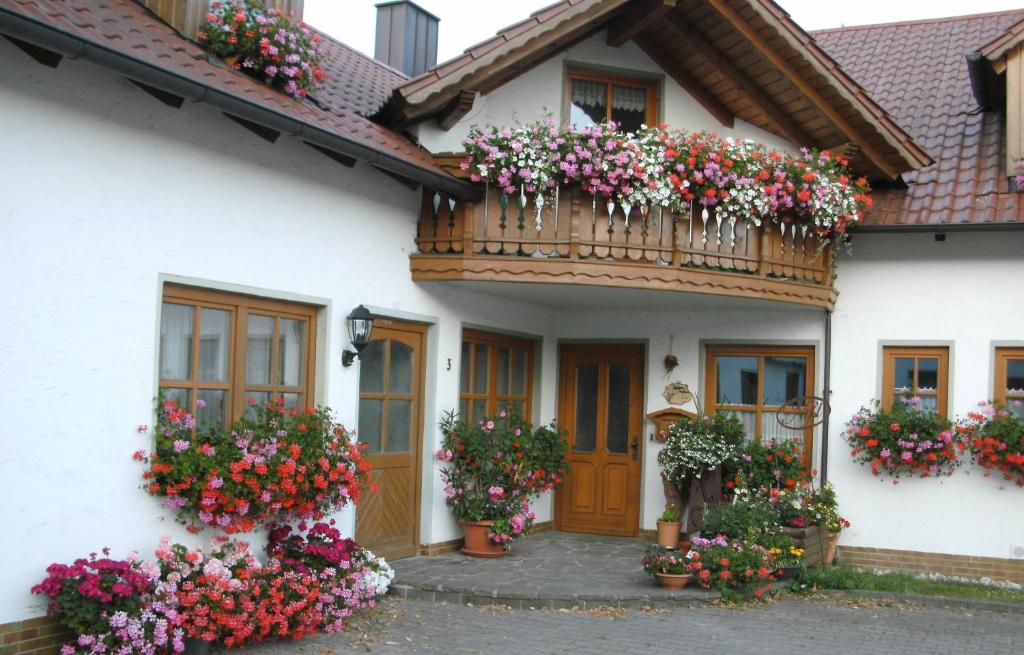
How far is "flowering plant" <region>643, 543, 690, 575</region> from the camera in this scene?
29.6 ft

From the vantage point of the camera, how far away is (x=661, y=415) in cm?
1195

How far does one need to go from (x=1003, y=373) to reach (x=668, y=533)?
3693 mm

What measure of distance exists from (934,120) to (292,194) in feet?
25.8

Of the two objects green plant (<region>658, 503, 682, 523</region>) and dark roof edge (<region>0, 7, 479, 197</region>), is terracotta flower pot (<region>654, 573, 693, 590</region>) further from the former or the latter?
dark roof edge (<region>0, 7, 479, 197</region>)

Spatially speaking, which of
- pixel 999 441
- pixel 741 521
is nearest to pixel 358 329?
pixel 741 521

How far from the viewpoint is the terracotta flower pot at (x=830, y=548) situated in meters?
10.6

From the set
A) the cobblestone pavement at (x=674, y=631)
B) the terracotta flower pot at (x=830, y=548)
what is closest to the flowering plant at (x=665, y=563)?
the cobblestone pavement at (x=674, y=631)

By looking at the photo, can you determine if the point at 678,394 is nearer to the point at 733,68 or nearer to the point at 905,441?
the point at 905,441

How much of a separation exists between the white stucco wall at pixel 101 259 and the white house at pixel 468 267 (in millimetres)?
19

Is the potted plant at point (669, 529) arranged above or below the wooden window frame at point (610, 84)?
below

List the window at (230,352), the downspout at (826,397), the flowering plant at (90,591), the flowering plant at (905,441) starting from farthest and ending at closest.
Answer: the downspout at (826,397) → the flowering plant at (905,441) → the window at (230,352) → the flowering plant at (90,591)

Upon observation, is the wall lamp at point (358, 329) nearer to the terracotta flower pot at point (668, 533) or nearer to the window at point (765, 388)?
the terracotta flower pot at point (668, 533)

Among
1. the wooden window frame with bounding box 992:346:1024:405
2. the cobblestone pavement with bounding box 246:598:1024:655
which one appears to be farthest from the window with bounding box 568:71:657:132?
the cobblestone pavement with bounding box 246:598:1024:655

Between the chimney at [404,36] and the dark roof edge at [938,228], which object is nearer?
the dark roof edge at [938,228]
